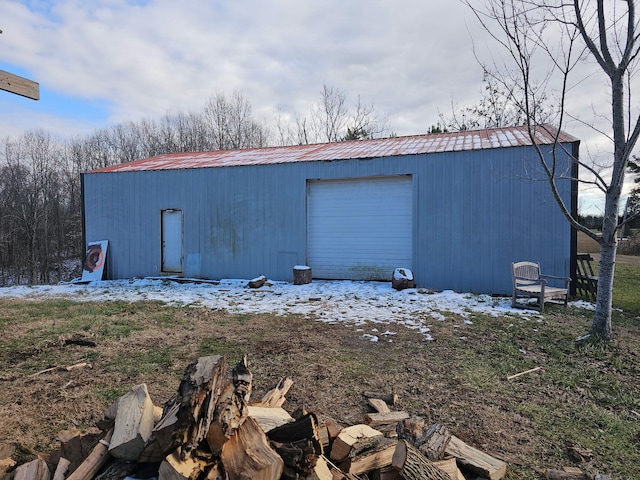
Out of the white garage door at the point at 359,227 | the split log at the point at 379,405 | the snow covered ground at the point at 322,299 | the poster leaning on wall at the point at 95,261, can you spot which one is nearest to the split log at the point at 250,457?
the split log at the point at 379,405

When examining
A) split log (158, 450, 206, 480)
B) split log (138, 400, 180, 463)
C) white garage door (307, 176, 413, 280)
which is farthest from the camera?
white garage door (307, 176, 413, 280)

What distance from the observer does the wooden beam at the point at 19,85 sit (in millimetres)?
4254

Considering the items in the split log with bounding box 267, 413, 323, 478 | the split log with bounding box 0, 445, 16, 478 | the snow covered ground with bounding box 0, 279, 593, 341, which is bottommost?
the snow covered ground with bounding box 0, 279, 593, 341

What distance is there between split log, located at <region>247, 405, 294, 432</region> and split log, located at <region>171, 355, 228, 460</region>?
1.25 ft

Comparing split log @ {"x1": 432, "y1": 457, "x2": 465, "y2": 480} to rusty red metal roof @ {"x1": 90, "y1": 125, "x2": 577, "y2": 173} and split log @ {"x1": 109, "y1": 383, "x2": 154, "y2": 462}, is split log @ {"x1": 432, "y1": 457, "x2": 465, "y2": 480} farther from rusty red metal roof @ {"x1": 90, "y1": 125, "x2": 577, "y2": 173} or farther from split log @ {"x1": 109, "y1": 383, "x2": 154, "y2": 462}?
rusty red metal roof @ {"x1": 90, "y1": 125, "x2": 577, "y2": 173}

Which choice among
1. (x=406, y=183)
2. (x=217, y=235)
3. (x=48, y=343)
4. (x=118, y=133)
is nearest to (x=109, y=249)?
(x=217, y=235)

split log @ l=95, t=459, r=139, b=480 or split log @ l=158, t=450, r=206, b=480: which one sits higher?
split log @ l=158, t=450, r=206, b=480

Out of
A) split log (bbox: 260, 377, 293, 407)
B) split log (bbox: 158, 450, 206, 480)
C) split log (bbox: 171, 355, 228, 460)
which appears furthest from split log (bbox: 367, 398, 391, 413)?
split log (bbox: 158, 450, 206, 480)

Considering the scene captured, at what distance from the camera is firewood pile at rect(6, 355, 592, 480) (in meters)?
1.80

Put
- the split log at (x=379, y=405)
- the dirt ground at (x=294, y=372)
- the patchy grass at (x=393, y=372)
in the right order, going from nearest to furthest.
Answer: the patchy grass at (x=393, y=372), the dirt ground at (x=294, y=372), the split log at (x=379, y=405)

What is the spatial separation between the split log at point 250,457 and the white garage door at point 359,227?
835 cm

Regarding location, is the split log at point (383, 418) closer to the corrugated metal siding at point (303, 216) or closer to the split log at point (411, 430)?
the split log at point (411, 430)

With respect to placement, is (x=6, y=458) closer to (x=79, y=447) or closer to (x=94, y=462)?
(x=79, y=447)

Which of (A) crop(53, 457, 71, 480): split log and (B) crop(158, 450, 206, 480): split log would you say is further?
(A) crop(53, 457, 71, 480): split log
